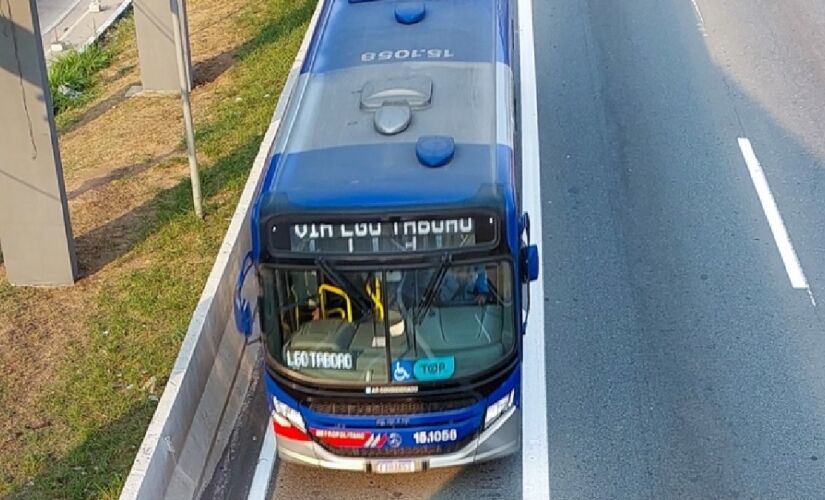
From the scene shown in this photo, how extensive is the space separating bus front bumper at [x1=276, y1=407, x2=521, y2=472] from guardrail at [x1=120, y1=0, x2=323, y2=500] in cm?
76

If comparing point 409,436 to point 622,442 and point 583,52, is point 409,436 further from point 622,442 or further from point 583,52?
point 583,52

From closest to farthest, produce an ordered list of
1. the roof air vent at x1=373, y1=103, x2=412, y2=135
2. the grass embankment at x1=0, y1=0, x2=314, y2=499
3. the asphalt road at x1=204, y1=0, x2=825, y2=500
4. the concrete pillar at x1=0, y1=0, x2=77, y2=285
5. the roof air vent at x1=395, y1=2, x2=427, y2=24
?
the roof air vent at x1=373, y1=103, x2=412, y2=135, the asphalt road at x1=204, y1=0, x2=825, y2=500, the grass embankment at x1=0, y1=0, x2=314, y2=499, the roof air vent at x1=395, y1=2, x2=427, y2=24, the concrete pillar at x1=0, y1=0, x2=77, y2=285

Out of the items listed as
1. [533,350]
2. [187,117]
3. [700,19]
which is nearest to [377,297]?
[533,350]

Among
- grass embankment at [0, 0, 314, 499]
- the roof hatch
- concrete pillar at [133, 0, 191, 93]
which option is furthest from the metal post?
the roof hatch

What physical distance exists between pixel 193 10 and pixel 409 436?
1312cm

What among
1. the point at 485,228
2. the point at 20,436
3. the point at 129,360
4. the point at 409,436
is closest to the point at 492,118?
the point at 485,228

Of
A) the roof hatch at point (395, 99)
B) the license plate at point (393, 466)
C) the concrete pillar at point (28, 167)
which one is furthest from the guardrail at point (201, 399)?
the roof hatch at point (395, 99)

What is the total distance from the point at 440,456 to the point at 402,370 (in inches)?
32.6

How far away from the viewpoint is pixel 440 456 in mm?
8328

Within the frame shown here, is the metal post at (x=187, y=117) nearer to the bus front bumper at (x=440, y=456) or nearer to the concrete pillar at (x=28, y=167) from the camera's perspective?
the concrete pillar at (x=28, y=167)

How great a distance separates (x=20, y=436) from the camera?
950 cm

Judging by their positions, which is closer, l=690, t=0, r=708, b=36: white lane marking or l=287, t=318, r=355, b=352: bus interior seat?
l=287, t=318, r=355, b=352: bus interior seat

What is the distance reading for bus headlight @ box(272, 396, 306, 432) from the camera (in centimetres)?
827

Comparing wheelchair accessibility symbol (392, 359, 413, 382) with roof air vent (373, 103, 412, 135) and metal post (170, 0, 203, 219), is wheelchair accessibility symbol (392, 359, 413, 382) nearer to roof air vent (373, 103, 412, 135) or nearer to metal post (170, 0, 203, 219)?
roof air vent (373, 103, 412, 135)
